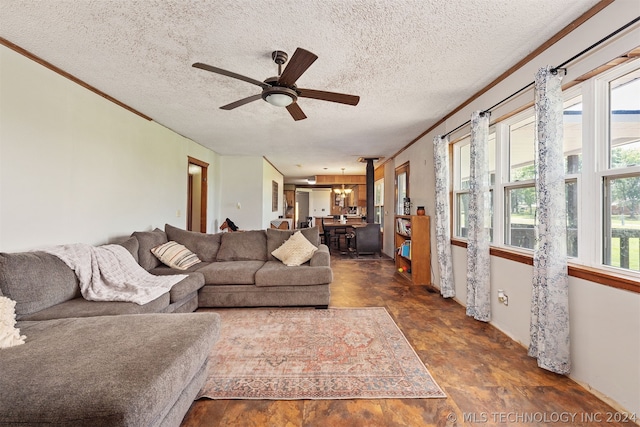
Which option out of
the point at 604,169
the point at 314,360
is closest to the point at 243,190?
the point at 314,360

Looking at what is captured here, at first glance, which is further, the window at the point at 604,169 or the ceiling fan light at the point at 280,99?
the ceiling fan light at the point at 280,99

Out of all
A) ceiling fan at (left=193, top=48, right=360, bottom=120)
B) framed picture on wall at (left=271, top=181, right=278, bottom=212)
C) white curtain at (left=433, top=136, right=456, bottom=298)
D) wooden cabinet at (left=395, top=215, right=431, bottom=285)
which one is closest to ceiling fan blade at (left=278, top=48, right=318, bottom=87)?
ceiling fan at (left=193, top=48, right=360, bottom=120)

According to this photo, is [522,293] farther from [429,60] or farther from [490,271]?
[429,60]

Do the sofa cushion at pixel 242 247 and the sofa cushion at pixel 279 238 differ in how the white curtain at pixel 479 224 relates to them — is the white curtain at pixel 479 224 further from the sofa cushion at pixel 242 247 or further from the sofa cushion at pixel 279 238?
the sofa cushion at pixel 242 247

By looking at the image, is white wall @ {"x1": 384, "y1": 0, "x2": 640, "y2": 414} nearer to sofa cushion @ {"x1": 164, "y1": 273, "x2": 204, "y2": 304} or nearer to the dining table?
sofa cushion @ {"x1": 164, "y1": 273, "x2": 204, "y2": 304}

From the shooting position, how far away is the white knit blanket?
7.44 ft

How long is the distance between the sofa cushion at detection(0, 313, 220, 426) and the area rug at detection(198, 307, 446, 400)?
19.0 inches

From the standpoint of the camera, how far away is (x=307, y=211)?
13133 millimetres

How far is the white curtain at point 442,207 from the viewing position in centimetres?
374

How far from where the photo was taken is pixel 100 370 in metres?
1.17

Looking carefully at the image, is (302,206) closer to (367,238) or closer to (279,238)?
(367,238)

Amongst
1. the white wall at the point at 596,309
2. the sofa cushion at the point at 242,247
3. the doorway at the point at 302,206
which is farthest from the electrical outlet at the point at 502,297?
the doorway at the point at 302,206

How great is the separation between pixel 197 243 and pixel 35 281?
1965 mm

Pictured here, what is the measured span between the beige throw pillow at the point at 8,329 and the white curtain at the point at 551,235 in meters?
3.37
